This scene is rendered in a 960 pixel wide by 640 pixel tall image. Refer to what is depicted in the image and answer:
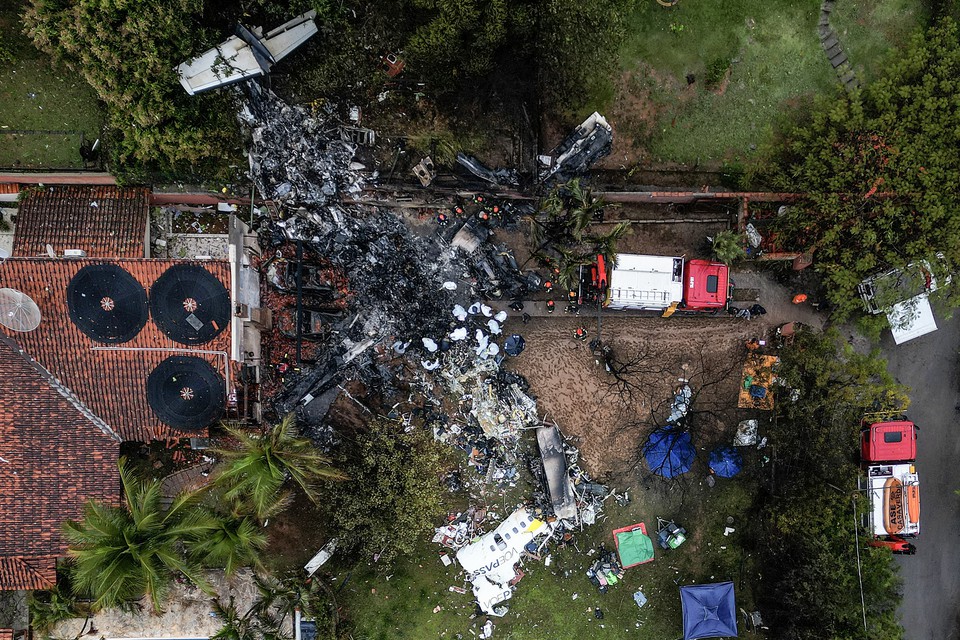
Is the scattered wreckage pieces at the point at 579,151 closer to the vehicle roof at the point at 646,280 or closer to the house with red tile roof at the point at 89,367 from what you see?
the vehicle roof at the point at 646,280

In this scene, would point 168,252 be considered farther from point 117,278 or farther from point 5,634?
point 5,634

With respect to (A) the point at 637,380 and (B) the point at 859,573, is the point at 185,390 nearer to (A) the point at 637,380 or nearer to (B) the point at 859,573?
(A) the point at 637,380

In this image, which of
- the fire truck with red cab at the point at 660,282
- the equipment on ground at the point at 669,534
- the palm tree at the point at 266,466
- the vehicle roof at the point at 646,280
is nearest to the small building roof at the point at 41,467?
the palm tree at the point at 266,466

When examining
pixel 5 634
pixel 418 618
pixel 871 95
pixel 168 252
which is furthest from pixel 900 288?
pixel 5 634

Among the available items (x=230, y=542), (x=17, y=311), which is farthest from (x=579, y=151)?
(x=17, y=311)

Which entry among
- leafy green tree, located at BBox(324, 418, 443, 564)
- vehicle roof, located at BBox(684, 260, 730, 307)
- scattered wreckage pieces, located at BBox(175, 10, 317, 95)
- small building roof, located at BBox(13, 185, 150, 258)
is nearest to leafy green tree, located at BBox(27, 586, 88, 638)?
leafy green tree, located at BBox(324, 418, 443, 564)

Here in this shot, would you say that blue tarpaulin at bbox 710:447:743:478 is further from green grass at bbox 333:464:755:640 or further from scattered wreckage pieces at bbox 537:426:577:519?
scattered wreckage pieces at bbox 537:426:577:519
